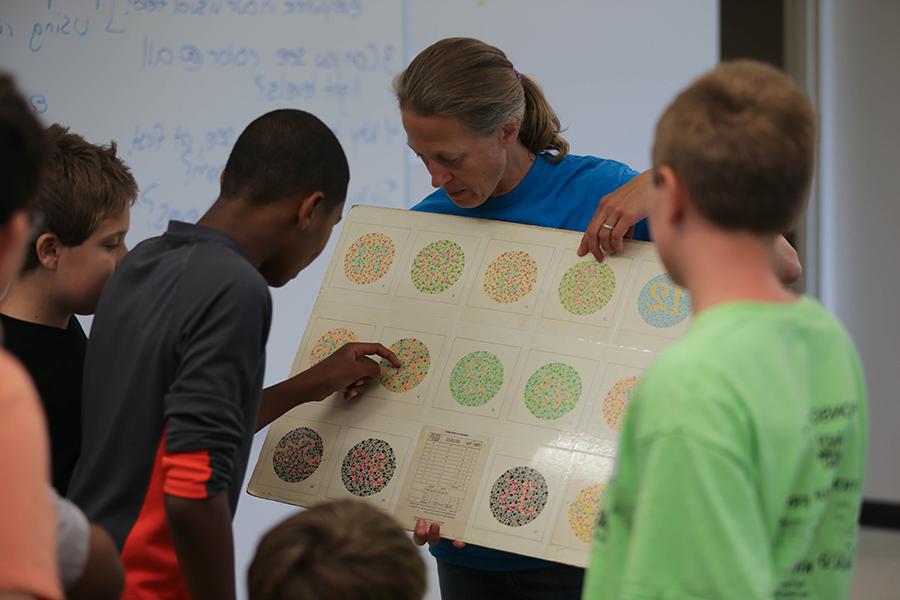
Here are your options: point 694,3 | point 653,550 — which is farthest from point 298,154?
point 694,3

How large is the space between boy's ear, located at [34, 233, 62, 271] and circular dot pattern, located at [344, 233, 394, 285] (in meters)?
0.53

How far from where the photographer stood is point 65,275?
5.63 feet

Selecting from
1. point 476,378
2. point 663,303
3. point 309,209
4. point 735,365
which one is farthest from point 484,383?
point 735,365

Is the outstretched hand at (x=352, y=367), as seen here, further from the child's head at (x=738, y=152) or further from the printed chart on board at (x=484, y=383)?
the child's head at (x=738, y=152)

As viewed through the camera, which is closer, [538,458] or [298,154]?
[298,154]

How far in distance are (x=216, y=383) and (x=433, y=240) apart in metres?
0.69

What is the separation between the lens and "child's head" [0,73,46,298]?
85 centimetres

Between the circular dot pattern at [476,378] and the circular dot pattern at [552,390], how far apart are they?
0.21 feet

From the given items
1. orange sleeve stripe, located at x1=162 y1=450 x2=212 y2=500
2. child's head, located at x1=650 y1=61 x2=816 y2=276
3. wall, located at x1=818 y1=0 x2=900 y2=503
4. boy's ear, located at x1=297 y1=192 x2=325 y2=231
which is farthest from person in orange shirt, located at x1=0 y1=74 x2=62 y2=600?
wall, located at x1=818 y1=0 x2=900 y2=503

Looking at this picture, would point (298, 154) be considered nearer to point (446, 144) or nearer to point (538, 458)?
point (446, 144)

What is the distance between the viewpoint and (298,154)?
5.22 feet

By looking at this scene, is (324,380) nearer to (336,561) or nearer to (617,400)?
(617,400)

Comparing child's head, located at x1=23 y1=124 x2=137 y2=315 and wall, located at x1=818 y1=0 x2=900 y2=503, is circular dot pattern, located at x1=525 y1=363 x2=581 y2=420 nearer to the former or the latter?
child's head, located at x1=23 y1=124 x2=137 y2=315

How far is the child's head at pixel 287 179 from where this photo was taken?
158cm
